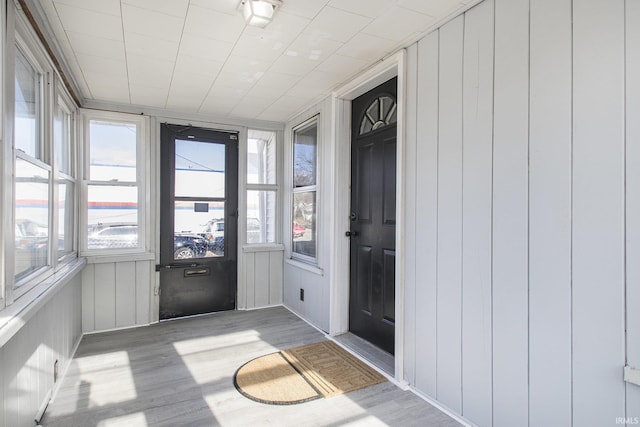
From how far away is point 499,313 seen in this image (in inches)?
73.1

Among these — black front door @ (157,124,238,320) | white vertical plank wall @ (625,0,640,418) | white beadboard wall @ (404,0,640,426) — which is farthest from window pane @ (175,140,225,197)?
white vertical plank wall @ (625,0,640,418)

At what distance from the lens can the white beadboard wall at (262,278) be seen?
4.47m

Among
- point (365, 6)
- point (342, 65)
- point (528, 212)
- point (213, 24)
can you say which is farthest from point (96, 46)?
point (528, 212)

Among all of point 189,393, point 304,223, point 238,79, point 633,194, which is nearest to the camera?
point 633,194

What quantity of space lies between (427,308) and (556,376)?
0.82m

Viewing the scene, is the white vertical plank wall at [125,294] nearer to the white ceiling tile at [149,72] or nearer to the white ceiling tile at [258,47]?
the white ceiling tile at [149,72]

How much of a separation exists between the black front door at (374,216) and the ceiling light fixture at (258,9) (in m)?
1.27

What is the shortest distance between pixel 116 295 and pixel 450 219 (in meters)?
3.57

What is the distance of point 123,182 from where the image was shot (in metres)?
3.87

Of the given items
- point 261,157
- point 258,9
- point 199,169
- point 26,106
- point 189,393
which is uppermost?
point 258,9

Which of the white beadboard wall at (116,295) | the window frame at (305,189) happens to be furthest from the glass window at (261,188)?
the white beadboard wall at (116,295)

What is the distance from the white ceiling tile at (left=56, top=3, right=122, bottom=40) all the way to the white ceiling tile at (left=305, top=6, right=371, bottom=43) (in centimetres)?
121

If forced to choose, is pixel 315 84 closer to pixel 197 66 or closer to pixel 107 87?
pixel 197 66

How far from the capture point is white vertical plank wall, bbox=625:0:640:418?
1.34m
